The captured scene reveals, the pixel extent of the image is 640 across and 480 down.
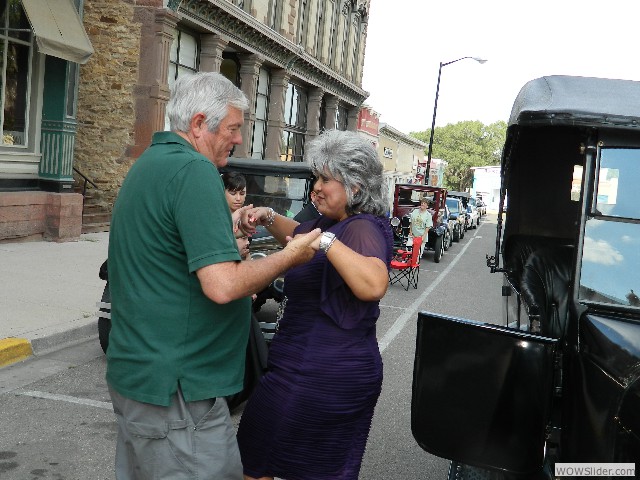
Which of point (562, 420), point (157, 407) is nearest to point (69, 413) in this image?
point (157, 407)

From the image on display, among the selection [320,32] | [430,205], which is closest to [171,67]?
[430,205]

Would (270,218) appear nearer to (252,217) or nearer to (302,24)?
(252,217)

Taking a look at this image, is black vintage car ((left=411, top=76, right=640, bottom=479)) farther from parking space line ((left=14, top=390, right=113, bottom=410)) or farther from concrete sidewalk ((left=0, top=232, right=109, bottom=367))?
concrete sidewalk ((left=0, top=232, right=109, bottom=367))

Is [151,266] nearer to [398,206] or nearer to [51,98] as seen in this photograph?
[51,98]

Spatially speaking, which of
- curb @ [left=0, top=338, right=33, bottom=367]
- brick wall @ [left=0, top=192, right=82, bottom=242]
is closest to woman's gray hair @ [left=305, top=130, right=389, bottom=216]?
curb @ [left=0, top=338, right=33, bottom=367]

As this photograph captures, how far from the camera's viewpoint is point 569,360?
319 centimetres

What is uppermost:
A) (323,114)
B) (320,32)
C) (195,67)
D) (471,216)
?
(320,32)

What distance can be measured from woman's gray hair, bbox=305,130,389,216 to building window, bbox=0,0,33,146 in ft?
39.4

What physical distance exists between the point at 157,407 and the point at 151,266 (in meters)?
0.47

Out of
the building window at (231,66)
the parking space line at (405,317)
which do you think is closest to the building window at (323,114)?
the building window at (231,66)

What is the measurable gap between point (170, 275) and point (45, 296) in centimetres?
711

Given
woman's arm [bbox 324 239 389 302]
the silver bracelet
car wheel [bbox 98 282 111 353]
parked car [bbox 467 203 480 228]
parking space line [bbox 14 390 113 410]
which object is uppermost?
the silver bracelet

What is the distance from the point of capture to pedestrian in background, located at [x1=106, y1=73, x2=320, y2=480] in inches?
88.7

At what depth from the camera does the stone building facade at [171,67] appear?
56.7 ft
